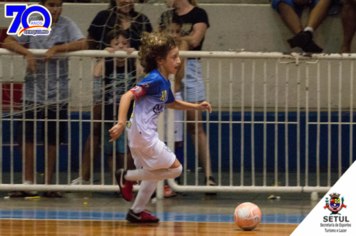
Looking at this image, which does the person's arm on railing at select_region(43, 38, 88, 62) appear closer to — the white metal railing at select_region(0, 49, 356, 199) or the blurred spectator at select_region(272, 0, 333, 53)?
the white metal railing at select_region(0, 49, 356, 199)

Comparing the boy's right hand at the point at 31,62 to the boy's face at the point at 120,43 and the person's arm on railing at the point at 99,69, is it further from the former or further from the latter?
the boy's face at the point at 120,43

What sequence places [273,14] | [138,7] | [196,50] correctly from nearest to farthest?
[138,7], [196,50], [273,14]

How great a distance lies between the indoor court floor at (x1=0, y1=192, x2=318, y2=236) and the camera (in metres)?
4.06

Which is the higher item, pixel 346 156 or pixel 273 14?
pixel 273 14

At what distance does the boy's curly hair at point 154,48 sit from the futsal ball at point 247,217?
1.35m

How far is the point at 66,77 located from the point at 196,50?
1.44 meters

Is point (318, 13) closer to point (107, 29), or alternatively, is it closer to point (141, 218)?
point (107, 29)

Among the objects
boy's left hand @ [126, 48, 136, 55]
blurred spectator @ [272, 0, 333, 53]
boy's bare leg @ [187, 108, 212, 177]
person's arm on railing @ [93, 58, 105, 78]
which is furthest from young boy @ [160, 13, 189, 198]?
blurred spectator @ [272, 0, 333, 53]

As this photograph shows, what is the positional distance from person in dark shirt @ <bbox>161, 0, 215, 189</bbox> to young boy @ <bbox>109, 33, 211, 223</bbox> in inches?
46.1

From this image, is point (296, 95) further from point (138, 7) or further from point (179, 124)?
point (138, 7)

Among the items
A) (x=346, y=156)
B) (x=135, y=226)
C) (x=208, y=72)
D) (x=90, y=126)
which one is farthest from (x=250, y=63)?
(x=135, y=226)

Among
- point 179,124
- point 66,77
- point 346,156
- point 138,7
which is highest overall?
point 138,7

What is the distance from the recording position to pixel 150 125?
163 inches

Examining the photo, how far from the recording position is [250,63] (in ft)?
18.0
